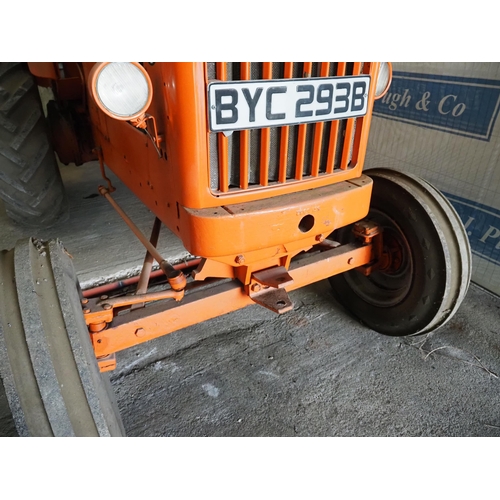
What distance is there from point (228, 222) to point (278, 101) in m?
0.40

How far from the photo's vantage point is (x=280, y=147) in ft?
4.63

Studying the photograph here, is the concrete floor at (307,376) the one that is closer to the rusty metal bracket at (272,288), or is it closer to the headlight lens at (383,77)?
the rusty metal bracket at (272,288)

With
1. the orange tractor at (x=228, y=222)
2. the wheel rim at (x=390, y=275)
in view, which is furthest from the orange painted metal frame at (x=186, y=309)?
the wheel rim at (x=390, y=275)

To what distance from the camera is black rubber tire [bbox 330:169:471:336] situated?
1843 mm

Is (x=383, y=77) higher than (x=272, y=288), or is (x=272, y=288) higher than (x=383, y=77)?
(x=383, y=77)

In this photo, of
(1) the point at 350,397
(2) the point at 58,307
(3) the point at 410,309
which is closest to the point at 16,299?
(2) the point at 58,307

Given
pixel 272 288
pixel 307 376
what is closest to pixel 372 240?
pixel 272 288

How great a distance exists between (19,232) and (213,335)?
1.73 metres

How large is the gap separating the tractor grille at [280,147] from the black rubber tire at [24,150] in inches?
65.6

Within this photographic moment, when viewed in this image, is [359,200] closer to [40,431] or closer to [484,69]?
[40,431]

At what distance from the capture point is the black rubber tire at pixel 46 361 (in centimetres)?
107

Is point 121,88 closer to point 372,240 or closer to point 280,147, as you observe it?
point 280,147

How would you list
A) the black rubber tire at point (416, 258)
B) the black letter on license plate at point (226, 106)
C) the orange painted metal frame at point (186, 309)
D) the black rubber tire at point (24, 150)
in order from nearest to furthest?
the black letter on license plate at point (226, 106)
the orange painted metal frame at point (186, 309)
the black rubber tire at point (416, 258)
the black rubber tire at point (24, 150)

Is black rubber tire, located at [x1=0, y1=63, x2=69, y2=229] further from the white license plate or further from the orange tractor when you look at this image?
the white license plate
